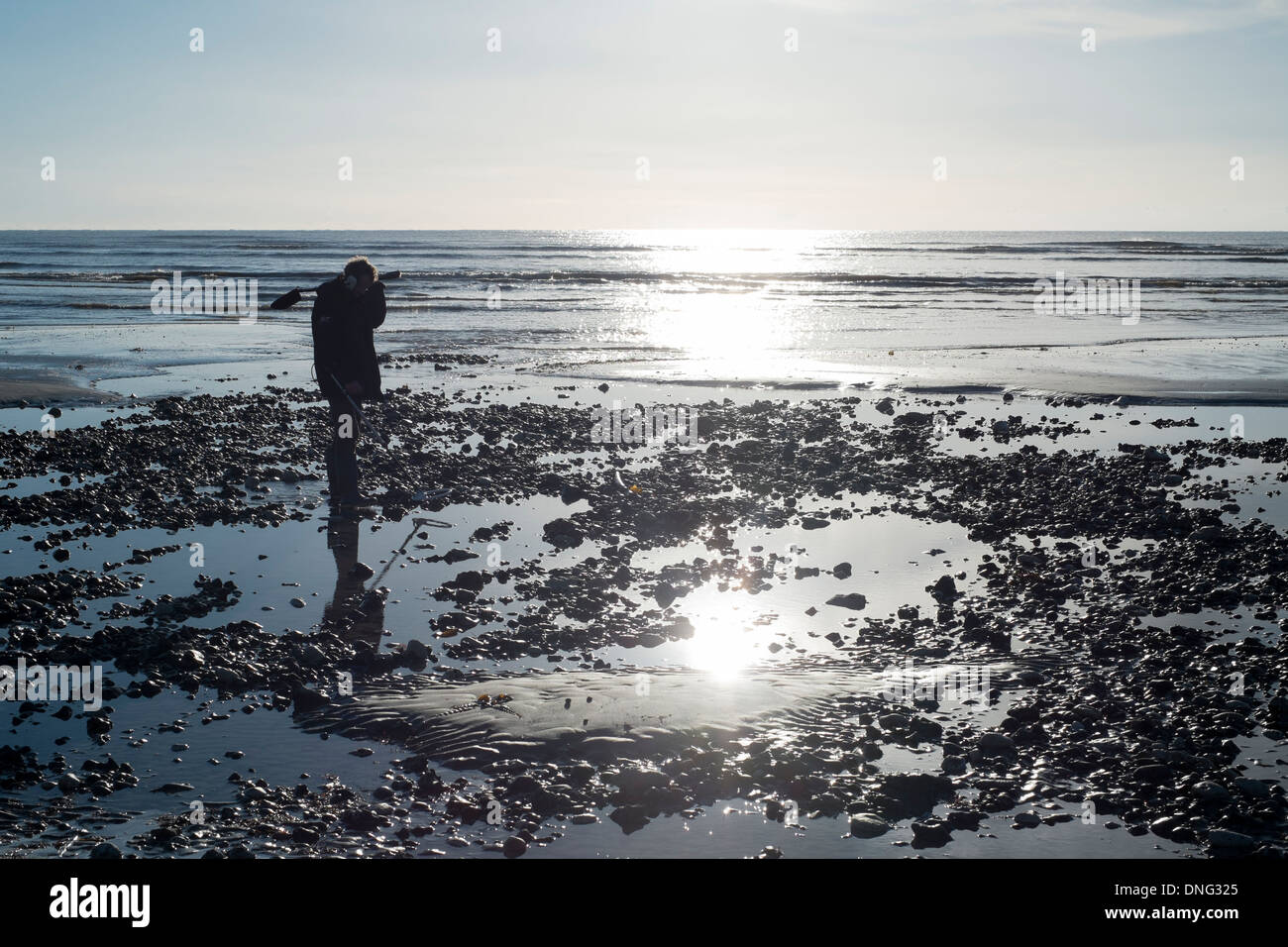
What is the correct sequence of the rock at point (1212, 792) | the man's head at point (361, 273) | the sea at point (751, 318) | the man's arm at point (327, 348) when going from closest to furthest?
the rock at point (1212, 792), the man's head at point (361, 273), the man's arm at point (327, 348), the sea at point (751, 318)

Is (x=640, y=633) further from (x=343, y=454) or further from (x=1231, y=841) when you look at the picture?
(x=343, y=454)

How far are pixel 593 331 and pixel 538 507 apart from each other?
2337 cm

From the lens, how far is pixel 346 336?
468 inches

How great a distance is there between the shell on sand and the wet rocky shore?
47mm

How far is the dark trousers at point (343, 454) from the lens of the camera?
1186 cm

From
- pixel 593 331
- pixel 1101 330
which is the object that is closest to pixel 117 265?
pixel 593 331

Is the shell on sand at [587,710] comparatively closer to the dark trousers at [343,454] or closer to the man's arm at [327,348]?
the dark trousers at [343,454]

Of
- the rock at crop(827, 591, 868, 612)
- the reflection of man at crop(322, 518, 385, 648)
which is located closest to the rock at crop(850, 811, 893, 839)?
the rock at crop(827, 591, 868, 612)

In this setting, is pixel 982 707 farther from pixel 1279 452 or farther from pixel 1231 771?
pixel 1279 452

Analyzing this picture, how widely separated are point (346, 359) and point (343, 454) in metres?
1.09

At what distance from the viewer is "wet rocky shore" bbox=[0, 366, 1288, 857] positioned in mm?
5684

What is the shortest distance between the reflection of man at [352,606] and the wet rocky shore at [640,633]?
0.03 meters

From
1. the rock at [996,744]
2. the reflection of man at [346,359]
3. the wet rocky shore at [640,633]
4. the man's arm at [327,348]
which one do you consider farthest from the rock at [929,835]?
the man's arm at [327,348]

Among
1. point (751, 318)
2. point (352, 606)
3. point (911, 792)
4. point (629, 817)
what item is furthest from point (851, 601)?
point (751, 318)
